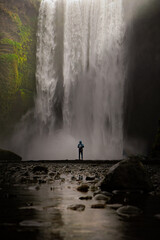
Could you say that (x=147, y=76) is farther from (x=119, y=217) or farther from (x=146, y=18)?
(x=119, y=217)

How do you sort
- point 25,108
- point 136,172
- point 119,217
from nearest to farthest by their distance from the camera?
point 119,217, point 136,172, point 25,108

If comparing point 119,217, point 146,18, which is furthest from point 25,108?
point 119,217

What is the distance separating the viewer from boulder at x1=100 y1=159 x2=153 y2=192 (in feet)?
13.1

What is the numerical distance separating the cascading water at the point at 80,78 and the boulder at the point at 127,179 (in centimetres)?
2122

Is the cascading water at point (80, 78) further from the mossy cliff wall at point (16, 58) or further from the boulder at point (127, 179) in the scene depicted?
the boulder at point (127, 179)

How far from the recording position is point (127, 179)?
405 cm

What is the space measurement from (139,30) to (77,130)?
12.5m

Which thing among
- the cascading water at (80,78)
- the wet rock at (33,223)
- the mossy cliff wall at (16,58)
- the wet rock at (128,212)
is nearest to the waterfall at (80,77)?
the cascading water at (80,78)

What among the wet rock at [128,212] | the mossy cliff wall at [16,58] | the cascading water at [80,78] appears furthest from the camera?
the mossy cliff wall at [16,58]

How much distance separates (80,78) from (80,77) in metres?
0.13

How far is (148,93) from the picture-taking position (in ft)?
94.0

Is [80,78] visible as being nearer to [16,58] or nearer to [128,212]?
[16,58]

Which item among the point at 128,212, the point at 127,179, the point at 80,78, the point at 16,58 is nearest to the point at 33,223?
the point at 128,212

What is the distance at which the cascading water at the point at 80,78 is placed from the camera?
27016 millimetres
